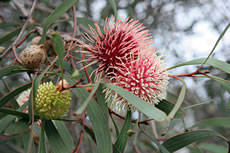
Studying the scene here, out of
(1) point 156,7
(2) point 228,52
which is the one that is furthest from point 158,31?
(2) point 228,52

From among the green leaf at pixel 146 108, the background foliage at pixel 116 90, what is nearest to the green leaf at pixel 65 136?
the background foliage at pixel 116 90

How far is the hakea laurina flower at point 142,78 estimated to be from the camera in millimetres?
893

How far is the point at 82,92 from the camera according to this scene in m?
0.89

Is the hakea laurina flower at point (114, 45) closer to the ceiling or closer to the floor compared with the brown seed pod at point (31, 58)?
closer to the ceiling

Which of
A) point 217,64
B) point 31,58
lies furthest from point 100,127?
point 217,64

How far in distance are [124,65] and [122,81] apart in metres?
0.07

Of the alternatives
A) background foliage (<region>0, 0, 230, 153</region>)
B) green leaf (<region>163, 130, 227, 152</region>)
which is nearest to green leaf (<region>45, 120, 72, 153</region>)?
background foliage (<region>0, 0, 230, 153</region>)

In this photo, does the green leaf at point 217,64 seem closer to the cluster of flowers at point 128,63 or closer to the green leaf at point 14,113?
the cluster of flowers at point 128,63

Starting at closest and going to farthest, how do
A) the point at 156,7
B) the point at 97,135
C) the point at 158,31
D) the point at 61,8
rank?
the point at 97,135
the point at 61,8
the point at 156,7
the point at 158,31

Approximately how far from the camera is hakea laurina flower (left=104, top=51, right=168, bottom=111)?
893 mm

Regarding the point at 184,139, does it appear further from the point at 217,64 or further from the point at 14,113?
the point at 14,113

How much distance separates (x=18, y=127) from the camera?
0.89 meters

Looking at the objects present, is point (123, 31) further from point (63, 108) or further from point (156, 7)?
point (156, 7)

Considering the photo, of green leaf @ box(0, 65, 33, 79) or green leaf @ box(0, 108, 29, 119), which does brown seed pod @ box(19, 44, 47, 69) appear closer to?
green leaf @ box(0, 65, 33, 79)
